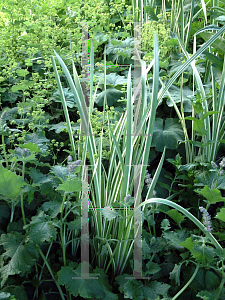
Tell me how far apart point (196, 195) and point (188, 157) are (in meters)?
0.18

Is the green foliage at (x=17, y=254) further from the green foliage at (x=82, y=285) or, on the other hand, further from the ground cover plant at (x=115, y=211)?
the green foliage at (x=82, y=285)

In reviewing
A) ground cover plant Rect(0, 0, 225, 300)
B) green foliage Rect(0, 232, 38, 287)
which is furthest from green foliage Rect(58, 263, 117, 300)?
green foliage Rect(0, 232, 38, 287)

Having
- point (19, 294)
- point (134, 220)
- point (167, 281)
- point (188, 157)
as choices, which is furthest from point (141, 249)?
point (188, 157)

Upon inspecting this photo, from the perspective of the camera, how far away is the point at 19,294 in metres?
0.88

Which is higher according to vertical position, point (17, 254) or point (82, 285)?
point (17, 254)

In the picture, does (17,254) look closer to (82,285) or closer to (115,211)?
(82,285)

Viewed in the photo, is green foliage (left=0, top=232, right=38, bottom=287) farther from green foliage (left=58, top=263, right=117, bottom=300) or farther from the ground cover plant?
green foliage (left=58, top=263, right=117, bottom=300)

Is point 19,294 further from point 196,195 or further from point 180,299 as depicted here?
point 196,195

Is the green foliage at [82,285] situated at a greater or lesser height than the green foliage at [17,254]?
lesser

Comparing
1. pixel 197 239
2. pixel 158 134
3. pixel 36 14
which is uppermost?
pixel 36 14

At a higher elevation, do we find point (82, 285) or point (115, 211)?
point (115, 211)

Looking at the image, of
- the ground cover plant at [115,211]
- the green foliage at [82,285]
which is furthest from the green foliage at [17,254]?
the green foliage at [82,285]

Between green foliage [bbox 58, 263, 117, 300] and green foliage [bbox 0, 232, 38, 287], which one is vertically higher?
green foliage [bbox 0, 232, 38, 287]

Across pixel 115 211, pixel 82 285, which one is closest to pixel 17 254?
pixel 82 285
